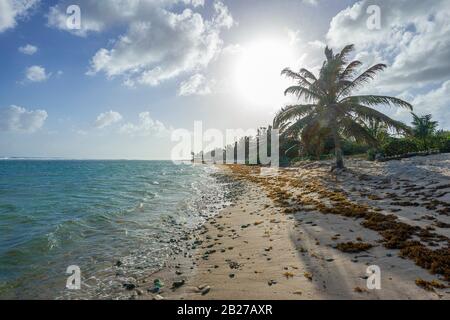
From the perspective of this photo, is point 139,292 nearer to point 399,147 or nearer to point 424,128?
point 399,147

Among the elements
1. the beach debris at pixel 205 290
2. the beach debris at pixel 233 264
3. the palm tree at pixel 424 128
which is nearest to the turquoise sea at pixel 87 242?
the beach debris at pixel 205 290

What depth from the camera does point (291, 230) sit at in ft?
34.5

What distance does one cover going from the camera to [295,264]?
289 inches

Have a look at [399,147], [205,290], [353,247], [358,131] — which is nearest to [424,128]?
[399,147]

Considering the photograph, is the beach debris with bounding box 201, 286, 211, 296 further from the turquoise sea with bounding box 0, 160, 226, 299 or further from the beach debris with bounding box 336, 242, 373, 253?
the beach debris with bounding box 336, 242, 373, 253

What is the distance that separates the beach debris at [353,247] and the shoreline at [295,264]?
0.13 m

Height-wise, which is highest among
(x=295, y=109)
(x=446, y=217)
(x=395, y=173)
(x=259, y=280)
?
(x=295, y=109)

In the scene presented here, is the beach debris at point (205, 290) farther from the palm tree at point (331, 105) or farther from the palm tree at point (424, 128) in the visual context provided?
the palm tree at point (424, 128)

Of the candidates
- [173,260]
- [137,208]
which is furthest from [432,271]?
[137,208]

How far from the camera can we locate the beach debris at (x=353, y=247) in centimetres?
755

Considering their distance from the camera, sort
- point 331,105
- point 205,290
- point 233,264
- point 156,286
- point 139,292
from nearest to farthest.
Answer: point 205,290, point 139,292, point 156,286, point 233,264, point 331,105

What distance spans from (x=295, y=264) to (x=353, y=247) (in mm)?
1904
